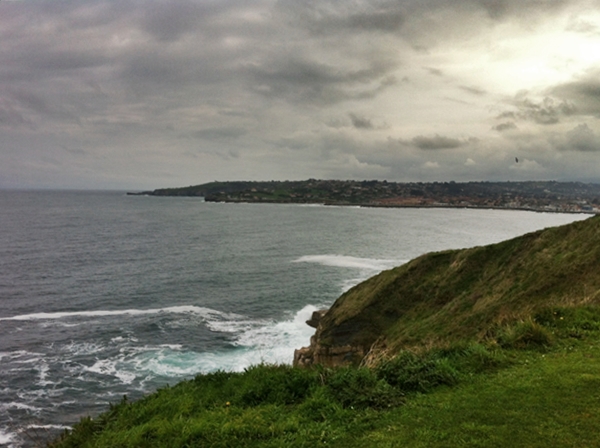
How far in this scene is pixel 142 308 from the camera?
40500 mm

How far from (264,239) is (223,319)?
5087 cm

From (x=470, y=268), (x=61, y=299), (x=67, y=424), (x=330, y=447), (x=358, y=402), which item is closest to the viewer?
(x=330, y=447)

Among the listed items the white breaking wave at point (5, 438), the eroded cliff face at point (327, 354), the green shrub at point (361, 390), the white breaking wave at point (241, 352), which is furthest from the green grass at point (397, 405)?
the eroded cliff face at point (327, 354)

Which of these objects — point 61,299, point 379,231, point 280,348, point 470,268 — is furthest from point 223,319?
point 379,231

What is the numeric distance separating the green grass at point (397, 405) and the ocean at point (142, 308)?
10.3 ft

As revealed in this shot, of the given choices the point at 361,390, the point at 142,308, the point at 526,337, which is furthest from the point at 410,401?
the point at 142,308

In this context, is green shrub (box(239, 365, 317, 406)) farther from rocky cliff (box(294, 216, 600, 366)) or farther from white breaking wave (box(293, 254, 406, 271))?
white breaking wave (box(293, 254, 406, 271))

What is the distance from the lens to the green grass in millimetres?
6672

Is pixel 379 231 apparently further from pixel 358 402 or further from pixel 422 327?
pixel 358 402

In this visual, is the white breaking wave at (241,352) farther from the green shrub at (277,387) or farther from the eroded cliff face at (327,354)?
the green shrub at (277,387)

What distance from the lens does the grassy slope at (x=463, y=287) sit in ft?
70.2

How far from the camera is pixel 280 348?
30.9m

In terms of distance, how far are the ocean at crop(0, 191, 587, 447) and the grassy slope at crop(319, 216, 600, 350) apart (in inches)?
241

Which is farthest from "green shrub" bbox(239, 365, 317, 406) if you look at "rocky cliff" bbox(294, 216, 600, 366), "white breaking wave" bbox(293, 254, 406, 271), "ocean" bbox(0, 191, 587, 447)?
"white breaking wave" bbox(293, 254, 406, 271)
